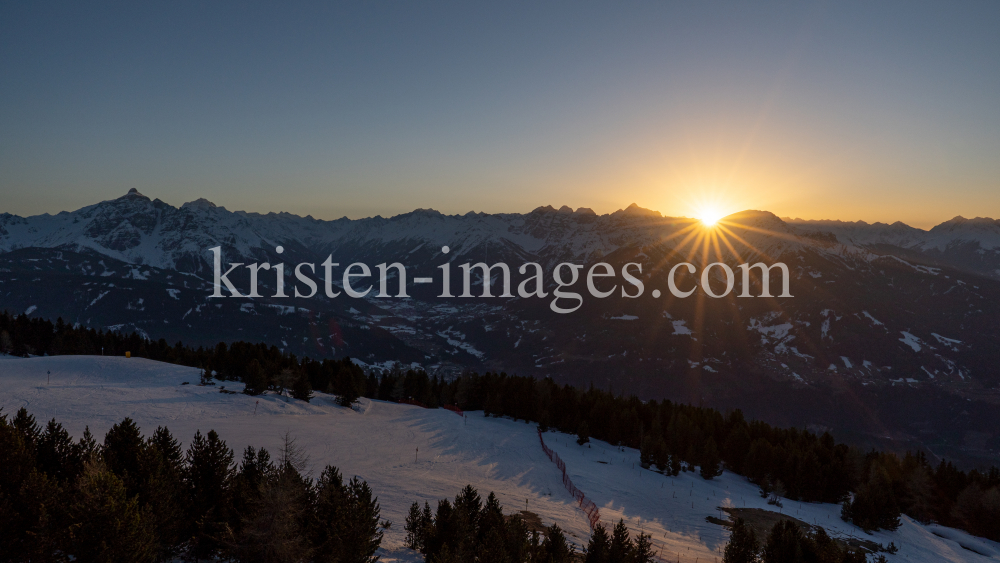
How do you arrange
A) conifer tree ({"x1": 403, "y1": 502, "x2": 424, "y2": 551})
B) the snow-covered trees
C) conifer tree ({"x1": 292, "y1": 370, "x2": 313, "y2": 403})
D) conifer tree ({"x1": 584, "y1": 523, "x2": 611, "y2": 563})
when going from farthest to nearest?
conifer tree ({"x1": 292, "y1": 370, "x2": 313, "y2": 403}) < conifer tree ({"x1": 403, "y1": 502, "x2": 424, "y2": 551}) < conifer tree ({"x1": 584, "y1": 523, "x2": 611, "y2": 563}) < the snow-covered trees

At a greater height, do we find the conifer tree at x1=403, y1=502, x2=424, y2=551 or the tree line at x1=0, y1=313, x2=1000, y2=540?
the conifer tree at x1=403, y1=502, x2=424, y2=551

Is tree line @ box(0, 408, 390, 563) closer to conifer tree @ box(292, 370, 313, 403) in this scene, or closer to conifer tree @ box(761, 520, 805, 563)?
conifer tree @ box(761, 520, 805, 563)

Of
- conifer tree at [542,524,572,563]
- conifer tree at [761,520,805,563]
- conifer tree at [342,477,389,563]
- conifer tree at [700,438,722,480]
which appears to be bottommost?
conifer tree at [700,438,722,480]

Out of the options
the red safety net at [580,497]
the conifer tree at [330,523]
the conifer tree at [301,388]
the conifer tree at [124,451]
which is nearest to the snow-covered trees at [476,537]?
the conifer tree at [330,523]

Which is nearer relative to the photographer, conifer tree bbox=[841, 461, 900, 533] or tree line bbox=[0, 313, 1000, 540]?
conifer tree bbox=[841, 461, 900, 533]

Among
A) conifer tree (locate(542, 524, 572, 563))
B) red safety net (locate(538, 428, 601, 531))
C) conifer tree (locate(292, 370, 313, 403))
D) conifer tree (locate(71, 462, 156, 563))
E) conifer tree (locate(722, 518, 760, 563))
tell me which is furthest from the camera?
conifer tree (locate(292, 370, 313, 403))

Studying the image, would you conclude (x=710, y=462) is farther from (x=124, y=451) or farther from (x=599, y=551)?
(x=124, y=451)

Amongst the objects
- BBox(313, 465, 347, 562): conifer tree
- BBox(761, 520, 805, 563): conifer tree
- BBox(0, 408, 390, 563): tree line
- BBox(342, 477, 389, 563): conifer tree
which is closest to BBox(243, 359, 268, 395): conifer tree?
BBox(0, 408, 390, 563): tree line

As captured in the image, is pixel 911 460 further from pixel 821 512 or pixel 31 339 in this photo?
pixel 31 339
